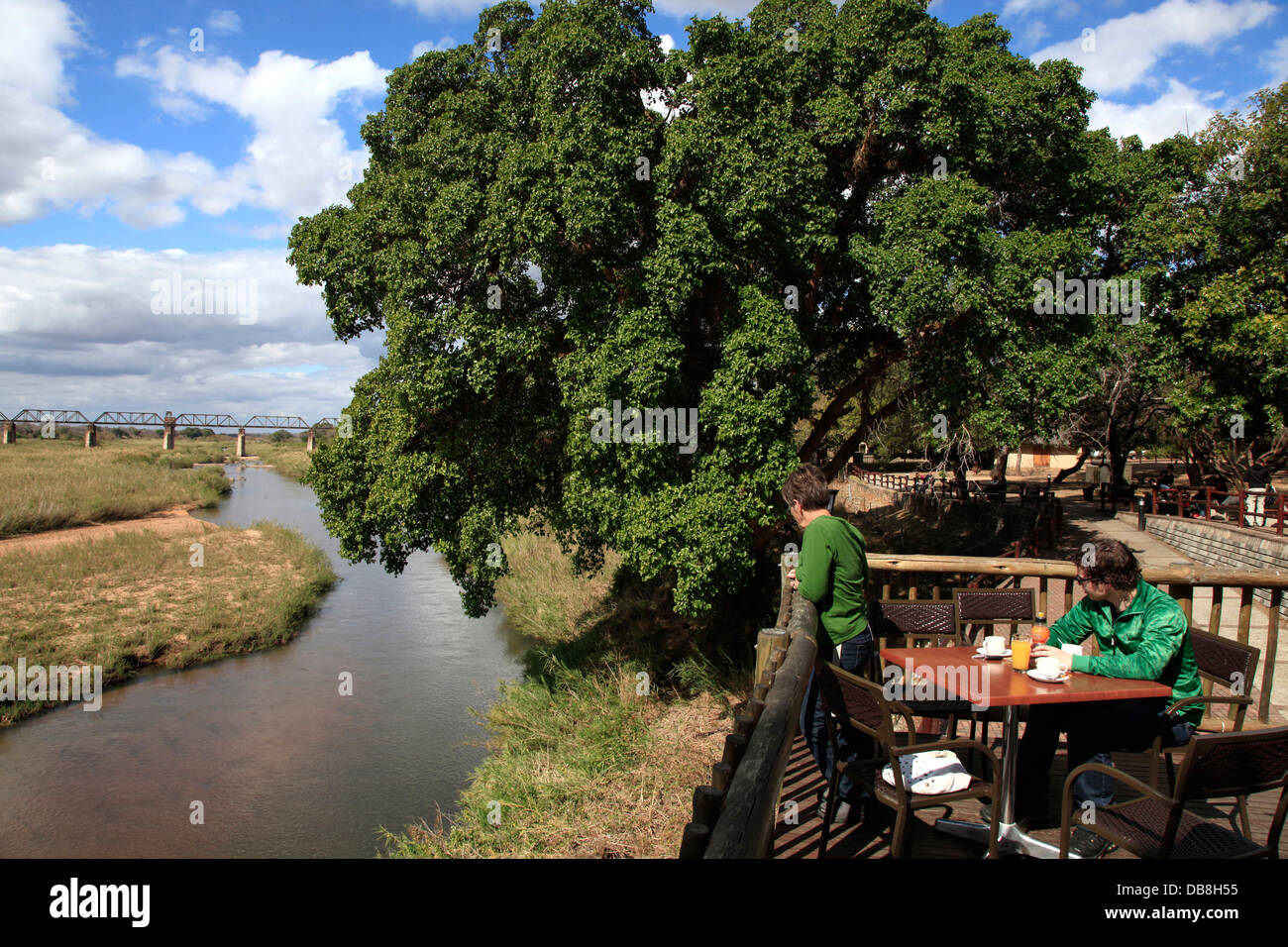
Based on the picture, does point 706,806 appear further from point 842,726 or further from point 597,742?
point 597,742

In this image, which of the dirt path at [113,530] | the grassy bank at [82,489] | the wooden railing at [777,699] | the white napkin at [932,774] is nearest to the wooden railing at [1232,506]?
the wooden railing at [777,699]

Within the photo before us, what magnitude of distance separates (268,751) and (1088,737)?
13.6 metres

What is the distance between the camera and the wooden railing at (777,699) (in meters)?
2.51

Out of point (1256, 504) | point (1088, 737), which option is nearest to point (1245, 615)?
point (1088, 737)

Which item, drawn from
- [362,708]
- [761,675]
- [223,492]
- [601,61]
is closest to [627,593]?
[362,708]

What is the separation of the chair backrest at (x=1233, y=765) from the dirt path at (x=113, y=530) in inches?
1145

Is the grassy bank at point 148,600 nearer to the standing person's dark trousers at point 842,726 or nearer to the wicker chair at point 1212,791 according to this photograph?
the standing person's dark trousers at point 842,726

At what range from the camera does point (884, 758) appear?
12.0 ft

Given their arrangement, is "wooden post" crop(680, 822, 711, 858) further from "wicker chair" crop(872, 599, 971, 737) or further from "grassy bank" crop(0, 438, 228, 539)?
"grassy bank" crop(0, 438, 228, 539)

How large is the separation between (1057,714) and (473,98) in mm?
11776

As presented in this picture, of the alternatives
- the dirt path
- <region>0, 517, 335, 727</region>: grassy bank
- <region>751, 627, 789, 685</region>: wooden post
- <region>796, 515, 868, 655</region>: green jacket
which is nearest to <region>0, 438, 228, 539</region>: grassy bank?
the dirt path

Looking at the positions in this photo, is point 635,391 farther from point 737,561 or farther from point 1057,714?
point 1057,714

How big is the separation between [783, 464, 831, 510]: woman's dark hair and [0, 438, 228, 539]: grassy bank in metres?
31.8
